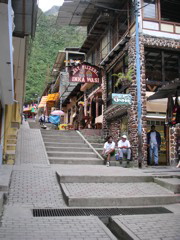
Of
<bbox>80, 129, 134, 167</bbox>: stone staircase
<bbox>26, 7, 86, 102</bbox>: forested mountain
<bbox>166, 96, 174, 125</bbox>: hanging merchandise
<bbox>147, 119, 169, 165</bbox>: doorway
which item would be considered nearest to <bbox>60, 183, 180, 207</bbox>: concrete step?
<bbox>166, 96, 174, 125</bbox>: hanging merchandise

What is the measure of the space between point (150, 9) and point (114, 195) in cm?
1081

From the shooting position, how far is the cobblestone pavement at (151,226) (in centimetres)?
399

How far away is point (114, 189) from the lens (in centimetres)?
700

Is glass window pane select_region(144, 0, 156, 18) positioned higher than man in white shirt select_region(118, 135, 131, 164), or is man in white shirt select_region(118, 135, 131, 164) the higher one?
glass window pane select_region(144, 0, 156, 18)

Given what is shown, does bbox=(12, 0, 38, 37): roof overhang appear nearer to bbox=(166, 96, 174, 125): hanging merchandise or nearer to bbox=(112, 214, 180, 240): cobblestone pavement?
bbox=(166, 96, 174, 125): hanging merchandise

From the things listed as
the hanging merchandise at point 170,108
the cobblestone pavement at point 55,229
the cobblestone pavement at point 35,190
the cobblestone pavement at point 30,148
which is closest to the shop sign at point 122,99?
the hanging merchandise at point 170,108

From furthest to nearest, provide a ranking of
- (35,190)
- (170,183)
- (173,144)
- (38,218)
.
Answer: (173,144), (170,183), (35,190), (38,218)

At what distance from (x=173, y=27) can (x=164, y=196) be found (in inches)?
408

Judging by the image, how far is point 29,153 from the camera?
40.1ft

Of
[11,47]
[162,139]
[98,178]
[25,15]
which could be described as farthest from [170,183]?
[162,139]

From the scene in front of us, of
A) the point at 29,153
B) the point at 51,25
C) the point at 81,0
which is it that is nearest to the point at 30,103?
the point at 51,25

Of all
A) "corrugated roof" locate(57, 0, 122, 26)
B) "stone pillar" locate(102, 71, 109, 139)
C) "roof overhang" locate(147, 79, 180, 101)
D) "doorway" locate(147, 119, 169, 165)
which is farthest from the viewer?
"stone pillar" locate(102, 71, 109, 139)

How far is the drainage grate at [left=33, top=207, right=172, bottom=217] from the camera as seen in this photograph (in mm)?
5441

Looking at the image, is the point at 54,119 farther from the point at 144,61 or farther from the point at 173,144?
the point at 173,144
